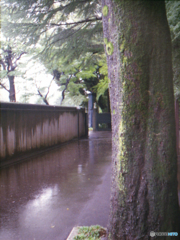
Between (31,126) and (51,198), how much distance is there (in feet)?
17.4

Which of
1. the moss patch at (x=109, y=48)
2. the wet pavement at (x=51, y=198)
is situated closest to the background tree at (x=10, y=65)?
the wet pavement at (x=51, y=198)

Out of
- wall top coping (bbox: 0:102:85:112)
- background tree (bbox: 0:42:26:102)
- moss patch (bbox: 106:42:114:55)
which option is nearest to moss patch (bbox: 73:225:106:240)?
moss patch (bbox: 106:42:114:55)

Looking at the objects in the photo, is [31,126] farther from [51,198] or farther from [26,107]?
[51,198]

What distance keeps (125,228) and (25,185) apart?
3673mm

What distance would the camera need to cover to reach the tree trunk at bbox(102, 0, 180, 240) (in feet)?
8.46

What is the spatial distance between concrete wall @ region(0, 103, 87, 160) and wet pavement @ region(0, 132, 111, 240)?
91 cm

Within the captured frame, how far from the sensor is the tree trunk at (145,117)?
2.58 meters

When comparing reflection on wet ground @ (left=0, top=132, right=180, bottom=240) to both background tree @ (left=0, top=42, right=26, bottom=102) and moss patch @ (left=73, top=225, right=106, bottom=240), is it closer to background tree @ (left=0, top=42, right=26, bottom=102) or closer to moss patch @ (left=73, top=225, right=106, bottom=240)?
moss patch @ (left=73, top=225, right=106, bottom=240)

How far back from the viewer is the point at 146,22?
2.57 meters

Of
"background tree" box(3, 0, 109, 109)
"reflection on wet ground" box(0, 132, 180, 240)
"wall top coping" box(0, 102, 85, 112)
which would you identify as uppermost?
"background tree" box(3, 0, 109, 109)

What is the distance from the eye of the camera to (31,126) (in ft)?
32.1

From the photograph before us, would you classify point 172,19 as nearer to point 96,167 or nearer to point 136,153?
point 96,167

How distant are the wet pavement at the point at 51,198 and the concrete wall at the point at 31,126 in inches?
35.9

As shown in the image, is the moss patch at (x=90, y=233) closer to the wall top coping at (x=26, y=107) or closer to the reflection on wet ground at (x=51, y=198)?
the reflection on wet ground at (x=51, y=198)
